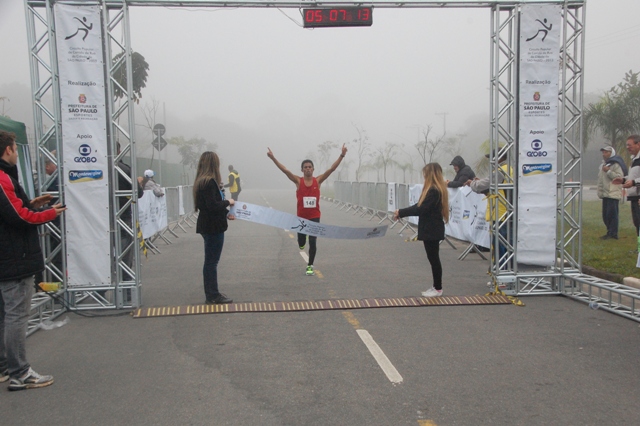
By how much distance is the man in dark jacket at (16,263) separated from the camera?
508 centimetres

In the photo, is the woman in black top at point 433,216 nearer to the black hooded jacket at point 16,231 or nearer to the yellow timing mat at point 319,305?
the yellow timing mat at point 319,305

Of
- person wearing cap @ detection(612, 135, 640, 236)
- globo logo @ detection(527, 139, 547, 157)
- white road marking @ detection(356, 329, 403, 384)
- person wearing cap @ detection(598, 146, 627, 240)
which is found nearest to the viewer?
white road marking @ detection(356, 329, 403, 384)

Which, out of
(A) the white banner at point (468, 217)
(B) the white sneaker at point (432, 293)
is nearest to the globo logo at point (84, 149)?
(B) the white sneaker at point (432, 293)

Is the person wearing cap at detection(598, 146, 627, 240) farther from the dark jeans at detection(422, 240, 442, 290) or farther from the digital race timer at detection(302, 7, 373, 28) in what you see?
the digital race timer at detection(302, 7, 373, 28)

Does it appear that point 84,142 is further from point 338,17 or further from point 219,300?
point 338,17

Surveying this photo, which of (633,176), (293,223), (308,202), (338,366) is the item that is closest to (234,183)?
(308,202)

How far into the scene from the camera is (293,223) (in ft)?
31.7

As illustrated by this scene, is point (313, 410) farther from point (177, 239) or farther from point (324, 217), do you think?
point (324, 217)

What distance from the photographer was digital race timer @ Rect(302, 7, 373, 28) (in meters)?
8.51

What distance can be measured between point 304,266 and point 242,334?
16.4ft

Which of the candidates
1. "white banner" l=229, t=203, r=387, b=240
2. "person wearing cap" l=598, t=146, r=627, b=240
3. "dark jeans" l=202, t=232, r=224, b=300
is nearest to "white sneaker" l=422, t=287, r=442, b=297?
"white banner" l=229, t=203, r=387, b=240

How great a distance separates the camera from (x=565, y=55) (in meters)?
8.75

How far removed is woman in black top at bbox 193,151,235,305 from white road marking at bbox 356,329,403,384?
8.10ft

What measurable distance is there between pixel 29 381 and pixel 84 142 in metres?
3.57
